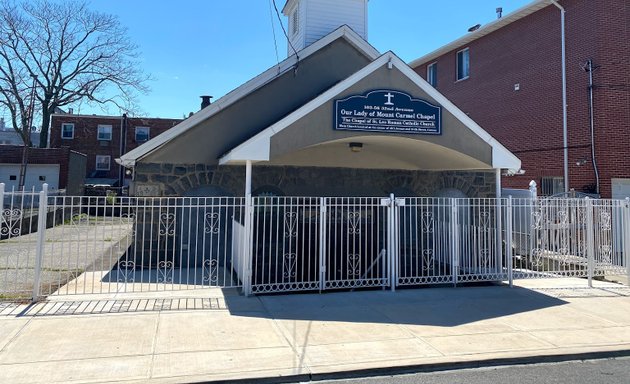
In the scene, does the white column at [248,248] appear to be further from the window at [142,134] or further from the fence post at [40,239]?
the window at [142,134]

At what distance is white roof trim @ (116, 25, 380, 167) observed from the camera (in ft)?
34.7

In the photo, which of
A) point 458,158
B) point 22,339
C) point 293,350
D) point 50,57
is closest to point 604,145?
point 458,158

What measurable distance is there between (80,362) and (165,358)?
89 centimetres

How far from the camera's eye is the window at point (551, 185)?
52.3ft

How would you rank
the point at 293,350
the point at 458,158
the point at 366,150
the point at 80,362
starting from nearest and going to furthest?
1. the point at 80,362
2. the point at 293,350
3. the point at 458,158
4. the point at 366,150

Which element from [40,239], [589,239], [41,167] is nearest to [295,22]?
[40,239]

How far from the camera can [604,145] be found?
570 inches

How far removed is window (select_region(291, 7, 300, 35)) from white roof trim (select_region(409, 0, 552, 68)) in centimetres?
925

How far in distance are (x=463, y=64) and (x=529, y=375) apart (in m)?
19.5

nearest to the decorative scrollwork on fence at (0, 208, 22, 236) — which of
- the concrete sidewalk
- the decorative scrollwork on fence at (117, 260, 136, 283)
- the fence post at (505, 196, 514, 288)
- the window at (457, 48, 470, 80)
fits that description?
the concrete sidewalk

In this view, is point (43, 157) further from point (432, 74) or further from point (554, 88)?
point (554, 88)

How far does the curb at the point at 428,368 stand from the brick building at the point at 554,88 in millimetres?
10753

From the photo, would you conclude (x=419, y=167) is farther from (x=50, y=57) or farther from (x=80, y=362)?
(x=50, y=57)

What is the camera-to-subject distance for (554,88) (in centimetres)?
1638
